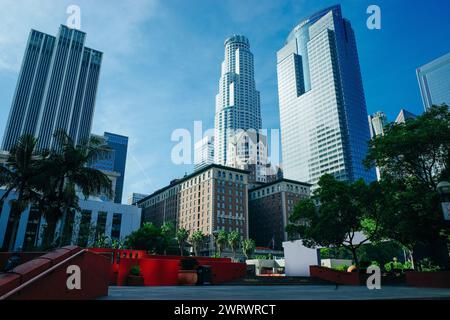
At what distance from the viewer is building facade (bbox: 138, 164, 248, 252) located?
10369cm

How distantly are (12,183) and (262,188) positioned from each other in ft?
389

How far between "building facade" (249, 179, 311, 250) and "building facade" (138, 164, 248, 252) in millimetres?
17372

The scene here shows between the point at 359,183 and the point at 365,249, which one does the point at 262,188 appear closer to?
the point at 365,249

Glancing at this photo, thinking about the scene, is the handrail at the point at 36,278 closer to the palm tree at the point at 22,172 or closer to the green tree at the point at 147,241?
the palm tree at the point at 22,172

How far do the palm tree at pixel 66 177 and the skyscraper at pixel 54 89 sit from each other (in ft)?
487

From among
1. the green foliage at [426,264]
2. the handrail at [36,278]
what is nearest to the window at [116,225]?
the green foliage at [426,264]

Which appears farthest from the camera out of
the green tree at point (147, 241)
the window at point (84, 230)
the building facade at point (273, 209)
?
the building facade at point (273, 209)

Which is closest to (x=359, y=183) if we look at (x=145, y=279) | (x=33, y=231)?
(x=145, y=279)

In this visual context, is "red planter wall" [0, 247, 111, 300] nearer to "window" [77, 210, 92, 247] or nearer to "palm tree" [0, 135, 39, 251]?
"palm tree" [0, 135, 39, 251]

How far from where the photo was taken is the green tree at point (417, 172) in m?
20.3

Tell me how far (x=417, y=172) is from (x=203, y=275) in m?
19.7

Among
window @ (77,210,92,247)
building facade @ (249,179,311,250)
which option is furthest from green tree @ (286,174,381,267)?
building facade @ (249,179,311,250)

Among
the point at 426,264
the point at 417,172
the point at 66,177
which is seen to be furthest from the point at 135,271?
the point at 426,264

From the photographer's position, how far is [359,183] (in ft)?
100
